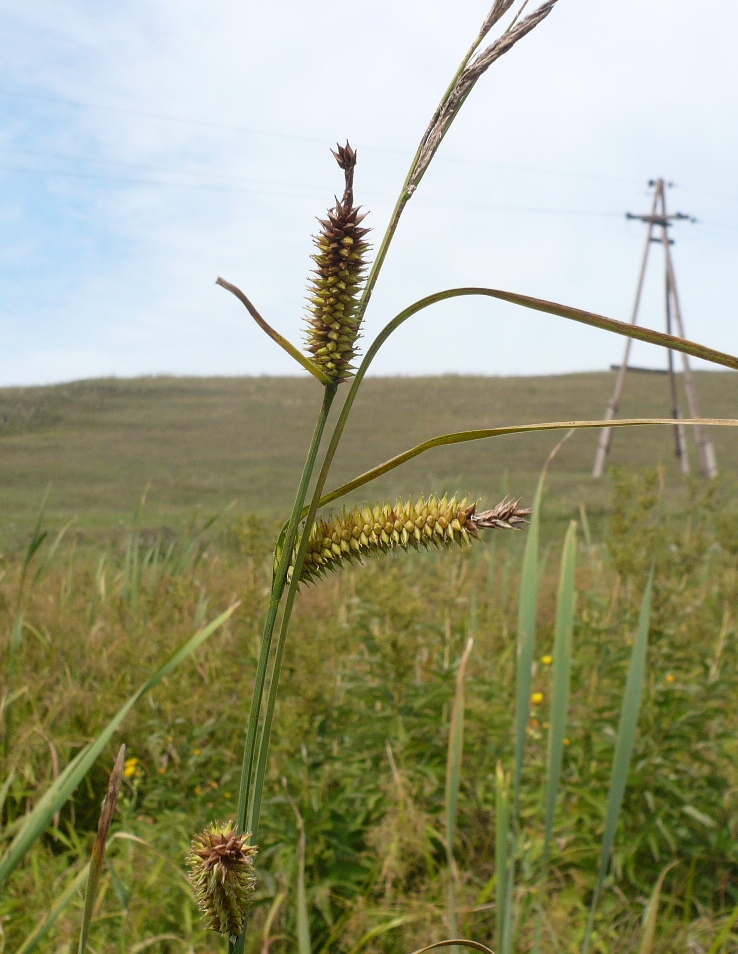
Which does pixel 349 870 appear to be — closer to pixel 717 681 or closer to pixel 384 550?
pixel 717 681

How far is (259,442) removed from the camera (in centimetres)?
1167

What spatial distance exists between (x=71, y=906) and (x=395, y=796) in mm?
788

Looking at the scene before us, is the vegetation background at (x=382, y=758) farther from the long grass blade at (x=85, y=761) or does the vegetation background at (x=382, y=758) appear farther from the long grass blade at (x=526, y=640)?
the long grass blade at (x=526, y=640)

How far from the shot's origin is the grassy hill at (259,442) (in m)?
8.09

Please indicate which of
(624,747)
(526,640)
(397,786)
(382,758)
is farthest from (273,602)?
(382,758)

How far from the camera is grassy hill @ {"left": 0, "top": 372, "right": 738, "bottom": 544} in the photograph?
8086 millimetres

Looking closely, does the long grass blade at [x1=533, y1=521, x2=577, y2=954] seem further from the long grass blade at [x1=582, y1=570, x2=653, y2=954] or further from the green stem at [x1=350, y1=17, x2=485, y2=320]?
the green stem at [x1=350, y1=17, x2=485, y2=320]

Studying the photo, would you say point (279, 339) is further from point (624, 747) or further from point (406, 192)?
point (624, 747)

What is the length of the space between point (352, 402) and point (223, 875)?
207 millimetres

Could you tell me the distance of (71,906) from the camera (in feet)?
→ 6.16

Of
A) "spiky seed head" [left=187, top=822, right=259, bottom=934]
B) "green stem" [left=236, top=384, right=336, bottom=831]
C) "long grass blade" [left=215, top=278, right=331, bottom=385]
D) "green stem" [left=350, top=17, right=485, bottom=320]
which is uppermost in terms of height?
"green stem" [left=350, top=17, right=485, bottom=320]

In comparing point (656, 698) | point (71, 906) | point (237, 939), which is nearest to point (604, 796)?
point (656, 698)

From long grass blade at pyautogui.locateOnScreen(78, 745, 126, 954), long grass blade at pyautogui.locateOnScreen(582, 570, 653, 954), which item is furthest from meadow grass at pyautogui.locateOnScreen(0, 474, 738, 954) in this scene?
long grass blade at pyautogui.locateOnScreen(78, 745, 126, 954)

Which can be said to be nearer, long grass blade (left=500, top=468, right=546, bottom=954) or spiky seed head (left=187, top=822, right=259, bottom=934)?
spiky seed head (left=187, top=822, right=259, bottom=934)
